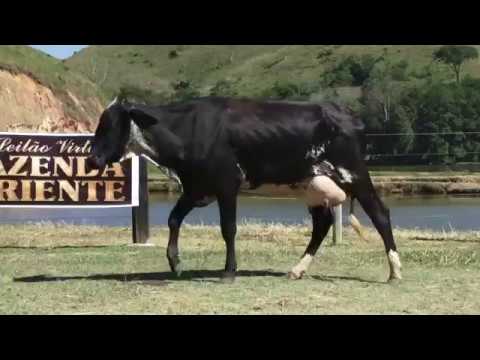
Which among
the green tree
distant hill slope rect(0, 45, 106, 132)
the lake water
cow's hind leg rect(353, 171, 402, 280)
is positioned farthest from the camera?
the green tree

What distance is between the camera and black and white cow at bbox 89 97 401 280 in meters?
9.99

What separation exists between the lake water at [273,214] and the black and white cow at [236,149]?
757 centimetres

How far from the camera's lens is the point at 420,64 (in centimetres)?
10975

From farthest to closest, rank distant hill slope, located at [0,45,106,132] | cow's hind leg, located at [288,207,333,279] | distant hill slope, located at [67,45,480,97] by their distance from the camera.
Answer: distant hill slope, located at [67,45,480,97], distant hill slope, located at [0,45,106,132], cow's hind leg, located at [288,207,333,279]

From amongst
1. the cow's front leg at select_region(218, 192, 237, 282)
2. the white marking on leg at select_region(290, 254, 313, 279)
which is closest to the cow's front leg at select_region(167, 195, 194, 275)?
the cow's front leg at select_region(218, 192, 237, 282)

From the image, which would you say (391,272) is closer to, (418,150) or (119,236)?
(119,236)

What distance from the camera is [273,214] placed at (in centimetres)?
2695

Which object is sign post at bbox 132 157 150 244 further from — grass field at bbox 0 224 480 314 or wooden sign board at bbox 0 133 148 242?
grass field at bbox 0 224 480 314

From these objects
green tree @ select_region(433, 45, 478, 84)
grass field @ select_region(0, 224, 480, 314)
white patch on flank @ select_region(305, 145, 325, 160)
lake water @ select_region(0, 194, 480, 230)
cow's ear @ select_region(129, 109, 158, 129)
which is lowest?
grass field @ select_region(0, 224, 480, 314)

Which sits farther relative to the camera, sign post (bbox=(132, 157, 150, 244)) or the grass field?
sign post (bbox=(132, 157, 150, 244))

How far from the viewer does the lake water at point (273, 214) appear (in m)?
19.2

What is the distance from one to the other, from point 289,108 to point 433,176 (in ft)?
120

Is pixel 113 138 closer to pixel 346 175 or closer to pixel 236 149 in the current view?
pixel 236 149
